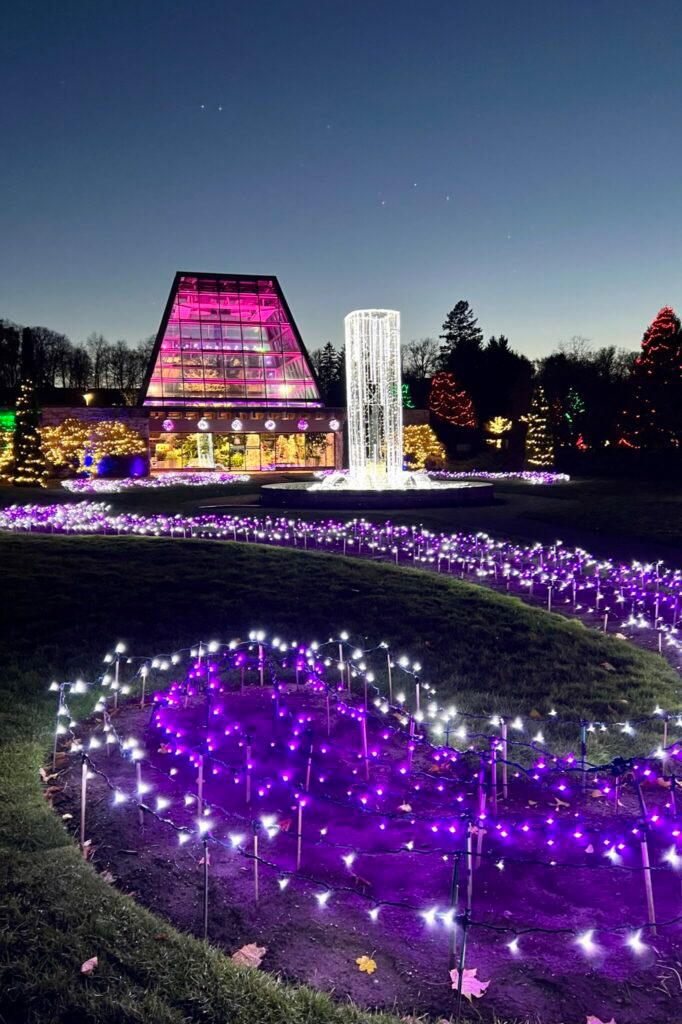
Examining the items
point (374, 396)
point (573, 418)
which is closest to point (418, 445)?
point (573, 418)

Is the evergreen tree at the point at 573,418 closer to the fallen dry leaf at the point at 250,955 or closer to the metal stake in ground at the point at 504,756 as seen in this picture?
the metal stake in ground at the point at 504,756

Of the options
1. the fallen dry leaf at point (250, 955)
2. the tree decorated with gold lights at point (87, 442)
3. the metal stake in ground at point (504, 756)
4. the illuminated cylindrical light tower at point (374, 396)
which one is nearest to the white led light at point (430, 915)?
the fallen dry leaf at point (250, 955)

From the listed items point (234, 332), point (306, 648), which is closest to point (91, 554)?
point (306, 648)

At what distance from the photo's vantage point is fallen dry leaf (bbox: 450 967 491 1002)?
3.10 meters

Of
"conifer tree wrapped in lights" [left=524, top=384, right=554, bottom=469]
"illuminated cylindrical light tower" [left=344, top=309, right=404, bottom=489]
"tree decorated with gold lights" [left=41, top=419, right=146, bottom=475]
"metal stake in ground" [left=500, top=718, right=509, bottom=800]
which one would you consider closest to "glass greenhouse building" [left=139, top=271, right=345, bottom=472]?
"tree decorated with gold lights" [left=41, top=419, right=146, bottom=475]

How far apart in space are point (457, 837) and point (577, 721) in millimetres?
2184

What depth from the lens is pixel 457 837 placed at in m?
4.37

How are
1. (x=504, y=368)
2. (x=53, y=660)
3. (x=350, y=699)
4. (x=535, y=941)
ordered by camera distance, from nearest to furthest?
(x=535, y=941) → (x=350, y=699) → (x=53, y=660) → (x=504, y=368)

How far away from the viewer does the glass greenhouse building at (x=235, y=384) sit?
135ft

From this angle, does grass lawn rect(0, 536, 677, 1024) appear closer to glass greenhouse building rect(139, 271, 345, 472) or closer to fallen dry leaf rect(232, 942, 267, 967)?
fallen dry leaf rect(232, 942, 267, 967)

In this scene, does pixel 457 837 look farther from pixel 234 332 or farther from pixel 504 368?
pixel 504 368

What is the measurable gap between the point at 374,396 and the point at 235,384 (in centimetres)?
2203

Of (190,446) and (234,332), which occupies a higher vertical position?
(234,332)

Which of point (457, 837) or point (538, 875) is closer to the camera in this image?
point (538, 875)
